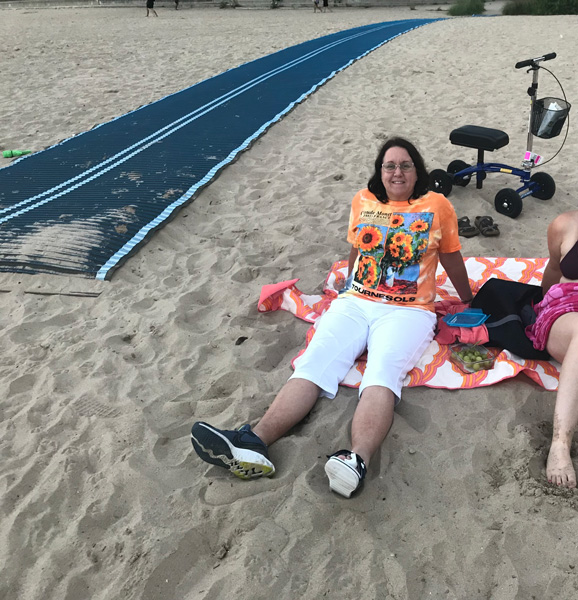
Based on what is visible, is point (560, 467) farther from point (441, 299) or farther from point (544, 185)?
point (544, 185)

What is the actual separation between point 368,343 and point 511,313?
760 mm

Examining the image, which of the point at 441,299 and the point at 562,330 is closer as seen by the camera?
the point at 562,330

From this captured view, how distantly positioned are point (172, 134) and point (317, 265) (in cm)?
367

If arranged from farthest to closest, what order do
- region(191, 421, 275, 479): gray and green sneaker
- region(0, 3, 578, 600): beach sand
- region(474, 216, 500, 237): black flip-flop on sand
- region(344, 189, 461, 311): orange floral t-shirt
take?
region(474, 216, 500, 237): black flip-flop on sand, region(344, 189, 461, 311): orange floral t-shirt, region(191, 421, 275, 479): gray and green sneaker, region(0, 3, 578, 600): beach sand

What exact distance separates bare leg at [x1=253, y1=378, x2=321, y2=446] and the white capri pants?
0.17 ft

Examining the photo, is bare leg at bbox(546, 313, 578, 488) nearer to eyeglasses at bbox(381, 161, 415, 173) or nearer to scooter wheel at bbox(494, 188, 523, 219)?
eyeglasses at bbox(381, 161, 415, 173)

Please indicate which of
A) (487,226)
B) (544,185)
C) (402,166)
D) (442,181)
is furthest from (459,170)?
(402,166)

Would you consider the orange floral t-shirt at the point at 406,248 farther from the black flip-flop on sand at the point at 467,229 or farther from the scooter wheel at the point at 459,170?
the scooter wheel at the point at 459,170

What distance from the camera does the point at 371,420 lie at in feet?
7.70

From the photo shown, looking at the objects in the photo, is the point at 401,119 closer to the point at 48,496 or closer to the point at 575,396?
the point at 575,396

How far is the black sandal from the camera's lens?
212 centimetres

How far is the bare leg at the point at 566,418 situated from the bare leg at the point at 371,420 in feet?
2.13

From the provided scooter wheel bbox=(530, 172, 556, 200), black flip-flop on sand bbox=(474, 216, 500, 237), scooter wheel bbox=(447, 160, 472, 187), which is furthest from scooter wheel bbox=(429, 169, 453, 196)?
scooter wheel bbox=(530, 172, 556, 200)

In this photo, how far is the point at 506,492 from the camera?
7.19ft
